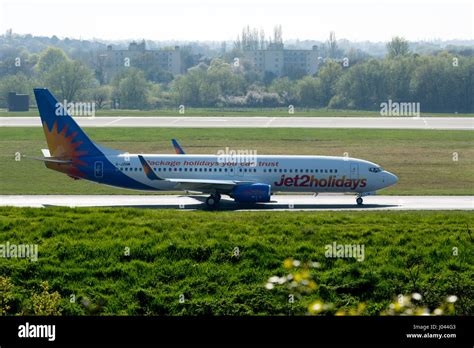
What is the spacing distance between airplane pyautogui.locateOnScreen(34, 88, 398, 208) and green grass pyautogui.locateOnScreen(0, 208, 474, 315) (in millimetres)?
17722

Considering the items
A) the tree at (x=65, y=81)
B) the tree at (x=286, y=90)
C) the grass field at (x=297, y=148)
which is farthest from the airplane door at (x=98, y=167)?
the tree at (x=286, y=90)

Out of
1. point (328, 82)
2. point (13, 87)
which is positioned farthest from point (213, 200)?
point (13, 87)

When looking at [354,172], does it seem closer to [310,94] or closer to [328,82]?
[310,94]

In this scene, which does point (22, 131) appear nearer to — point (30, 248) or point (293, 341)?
point (30, 248)

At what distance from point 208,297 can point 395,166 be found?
50.3m

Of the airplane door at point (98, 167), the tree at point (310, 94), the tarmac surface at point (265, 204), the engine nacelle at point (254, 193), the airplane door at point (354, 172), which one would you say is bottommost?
the tarmac surface at point (265, 204)

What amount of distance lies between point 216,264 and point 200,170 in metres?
24.7

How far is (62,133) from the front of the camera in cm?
5047

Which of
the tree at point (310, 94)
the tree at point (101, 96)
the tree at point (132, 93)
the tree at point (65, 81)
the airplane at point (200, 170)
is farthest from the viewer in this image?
the tree at point (310, 94)

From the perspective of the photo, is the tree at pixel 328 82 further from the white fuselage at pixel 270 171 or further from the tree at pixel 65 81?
the white fuselage at pixel 270 171

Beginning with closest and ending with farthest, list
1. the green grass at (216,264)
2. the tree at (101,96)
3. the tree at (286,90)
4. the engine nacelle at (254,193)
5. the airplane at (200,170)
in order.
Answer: the green grass at (216,264) < the engine nacelle at (254,193) < the airplane at (200,170) < the tree at (101,96) < the tree at (286,90)

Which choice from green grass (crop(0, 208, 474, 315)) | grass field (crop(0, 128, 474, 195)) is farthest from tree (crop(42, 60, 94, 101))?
green grass (crop(0, 208, 474, 315))

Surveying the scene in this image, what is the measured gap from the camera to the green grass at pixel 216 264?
2453 centimetres

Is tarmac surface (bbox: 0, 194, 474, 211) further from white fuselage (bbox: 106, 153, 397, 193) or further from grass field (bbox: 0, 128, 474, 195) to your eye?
grass field (bbox: 0, 128, 474, 195)
